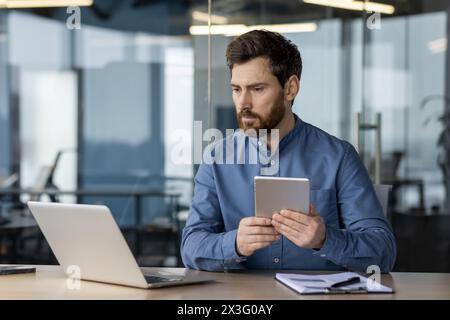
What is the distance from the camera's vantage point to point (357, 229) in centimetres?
266

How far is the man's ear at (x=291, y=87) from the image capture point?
2.88 metres

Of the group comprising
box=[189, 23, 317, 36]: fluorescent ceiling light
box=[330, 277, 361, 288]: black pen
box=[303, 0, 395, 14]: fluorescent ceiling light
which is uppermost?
box=[303, 0, 395, 14]: fluorescent ceiling light

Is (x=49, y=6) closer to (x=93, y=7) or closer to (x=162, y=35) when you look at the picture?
(x=93, y=7)

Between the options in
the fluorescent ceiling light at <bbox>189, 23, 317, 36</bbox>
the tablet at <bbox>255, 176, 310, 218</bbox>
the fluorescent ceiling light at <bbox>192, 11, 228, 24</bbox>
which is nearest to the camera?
the tablet at <bbox>255, 176, 310, 218</bbox>

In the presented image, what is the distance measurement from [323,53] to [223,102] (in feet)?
2.11

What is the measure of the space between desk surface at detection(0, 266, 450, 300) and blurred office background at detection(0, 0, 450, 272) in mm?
2524

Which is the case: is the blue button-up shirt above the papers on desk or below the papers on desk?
above

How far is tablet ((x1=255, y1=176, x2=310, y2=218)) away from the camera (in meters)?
2.26

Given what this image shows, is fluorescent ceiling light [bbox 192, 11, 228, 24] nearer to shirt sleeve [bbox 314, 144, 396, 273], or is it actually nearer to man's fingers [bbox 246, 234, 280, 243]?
shirt sleeve [bbox 314, 144, 396, 273]

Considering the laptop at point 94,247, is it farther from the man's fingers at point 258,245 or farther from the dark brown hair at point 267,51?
the dark brown hair at point 267,51

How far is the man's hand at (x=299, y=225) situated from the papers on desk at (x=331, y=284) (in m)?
0.10

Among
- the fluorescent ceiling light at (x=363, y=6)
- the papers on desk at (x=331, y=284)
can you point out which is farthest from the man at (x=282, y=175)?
the fluorescent ceiling light at (x=363, y=6)

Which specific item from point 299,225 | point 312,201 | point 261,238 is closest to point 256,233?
A: point 261,238

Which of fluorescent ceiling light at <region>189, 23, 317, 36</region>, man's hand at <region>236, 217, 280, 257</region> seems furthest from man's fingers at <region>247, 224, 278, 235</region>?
fluorescent ceiling light at <region>189, 23, 317, 36</region>
